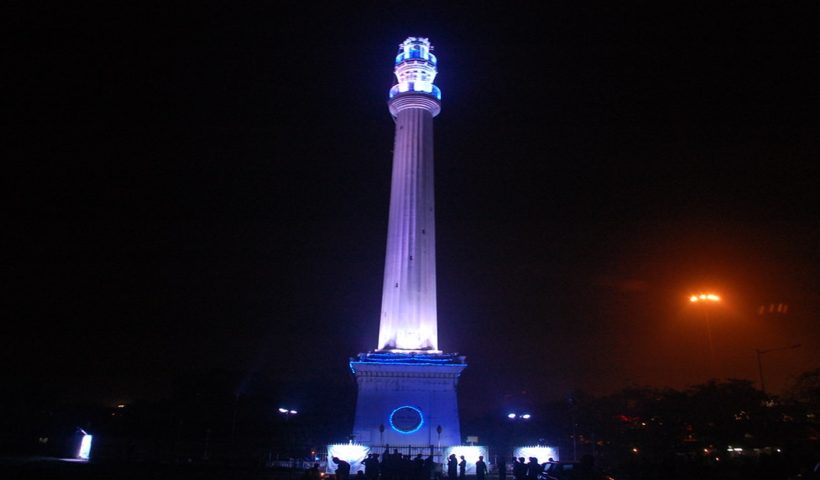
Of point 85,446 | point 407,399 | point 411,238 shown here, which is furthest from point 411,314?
point 85,446

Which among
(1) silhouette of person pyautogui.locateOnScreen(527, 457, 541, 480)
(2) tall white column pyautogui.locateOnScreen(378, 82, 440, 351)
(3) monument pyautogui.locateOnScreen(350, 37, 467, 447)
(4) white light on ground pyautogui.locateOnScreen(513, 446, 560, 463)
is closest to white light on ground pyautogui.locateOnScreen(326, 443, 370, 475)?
(3) monument pyautogui.locateOnScreen(350, 37, 467, 447)

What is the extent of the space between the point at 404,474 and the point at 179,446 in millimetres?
27571

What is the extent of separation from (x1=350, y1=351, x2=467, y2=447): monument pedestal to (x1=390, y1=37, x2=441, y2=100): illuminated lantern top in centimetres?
2320

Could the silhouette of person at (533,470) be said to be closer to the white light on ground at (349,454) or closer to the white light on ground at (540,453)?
the white light on ground at (540,453)

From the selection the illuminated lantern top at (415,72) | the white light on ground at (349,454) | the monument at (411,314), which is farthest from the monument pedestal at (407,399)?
the illuminated lantern top at (415,72)

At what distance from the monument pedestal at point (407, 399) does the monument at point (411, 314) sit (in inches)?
2.6

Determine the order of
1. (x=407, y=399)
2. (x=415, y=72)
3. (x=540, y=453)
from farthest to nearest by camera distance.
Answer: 1. (x=415, y=72)
2. (x=407, y=399)
3. (x=540, y=453)

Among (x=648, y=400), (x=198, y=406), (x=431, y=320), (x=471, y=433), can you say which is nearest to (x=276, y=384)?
(x=198, y=406)

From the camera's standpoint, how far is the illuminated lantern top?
176 ft

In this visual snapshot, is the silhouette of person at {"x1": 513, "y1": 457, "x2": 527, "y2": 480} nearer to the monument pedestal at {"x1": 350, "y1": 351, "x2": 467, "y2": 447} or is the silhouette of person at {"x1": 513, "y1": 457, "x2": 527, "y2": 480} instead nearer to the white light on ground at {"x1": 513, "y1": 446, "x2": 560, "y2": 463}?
the white light on ground at {"x1": 513, "y1": 446, "x2": 560, "y2": 463}

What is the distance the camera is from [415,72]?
54.0m

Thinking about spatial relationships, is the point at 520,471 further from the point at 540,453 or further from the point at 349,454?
the point at 349,454

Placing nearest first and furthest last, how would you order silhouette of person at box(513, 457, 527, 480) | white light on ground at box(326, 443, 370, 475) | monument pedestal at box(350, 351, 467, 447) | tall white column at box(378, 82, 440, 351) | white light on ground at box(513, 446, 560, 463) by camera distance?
1. silhouette of person at box(513, 457, 527, 480)
2. white light on ground at box(326, 443, 370, 475)
3. white light on ground at box(513, 446, 560, 463)
4. monument pedestal at box(350, 351, 467, 447)
5. tall white column at box(378, 82, 440, 351)

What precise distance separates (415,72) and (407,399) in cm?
2778
